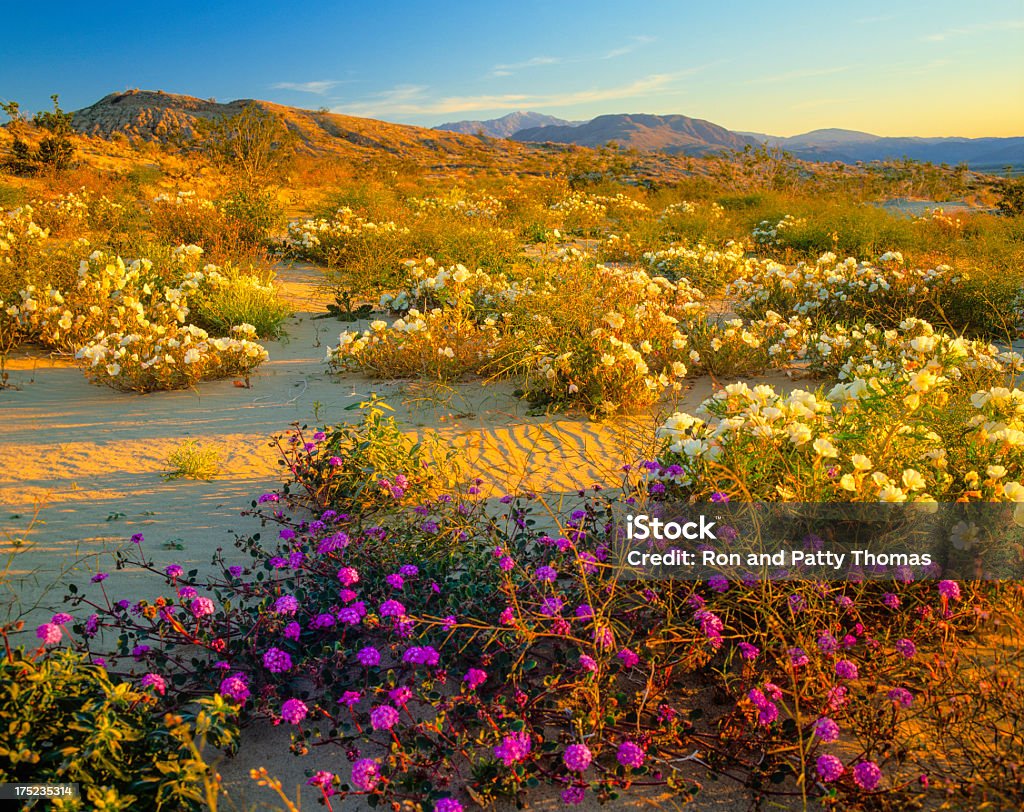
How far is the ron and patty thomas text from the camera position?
8.79 ft

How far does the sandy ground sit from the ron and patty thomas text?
0.36 meters

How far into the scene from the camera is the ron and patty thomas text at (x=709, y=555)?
2.68 meters

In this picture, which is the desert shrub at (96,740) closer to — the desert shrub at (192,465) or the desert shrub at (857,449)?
the desert shrub at (857,449)

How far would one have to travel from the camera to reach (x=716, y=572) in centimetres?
279

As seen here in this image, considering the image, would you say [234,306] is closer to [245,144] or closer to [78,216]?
[78,216]

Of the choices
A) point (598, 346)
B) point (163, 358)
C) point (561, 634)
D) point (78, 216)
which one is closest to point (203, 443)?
point (163, 358)

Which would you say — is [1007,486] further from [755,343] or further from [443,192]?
[443,192]

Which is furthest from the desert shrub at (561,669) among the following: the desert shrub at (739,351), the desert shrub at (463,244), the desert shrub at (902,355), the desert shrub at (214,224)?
the desert shrub at (214,224)

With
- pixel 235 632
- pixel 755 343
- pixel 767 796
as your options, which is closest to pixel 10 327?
pixel 235 632

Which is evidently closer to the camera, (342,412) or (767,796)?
(767,796)

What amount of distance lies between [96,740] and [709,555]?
212 centimetres

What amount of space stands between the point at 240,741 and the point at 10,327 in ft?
20.9

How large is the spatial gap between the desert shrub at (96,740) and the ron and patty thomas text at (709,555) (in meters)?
1.66

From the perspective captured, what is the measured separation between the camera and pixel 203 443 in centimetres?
505
